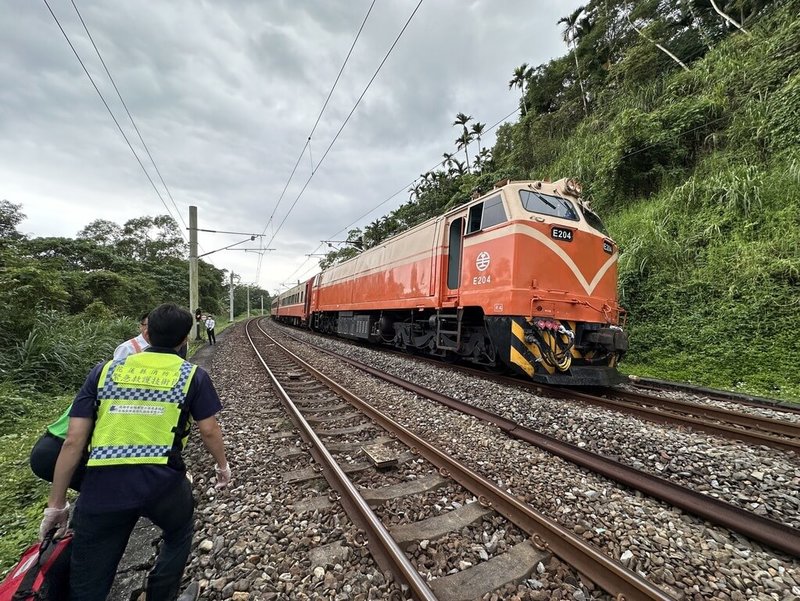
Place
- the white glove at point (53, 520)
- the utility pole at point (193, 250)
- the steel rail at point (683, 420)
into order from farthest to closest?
1. the utility pole at point (193, 250)
2. the steel rail at point (683, 420)
3. the white glove at point (53, 520)

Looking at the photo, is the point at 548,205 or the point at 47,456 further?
the point at 548,205

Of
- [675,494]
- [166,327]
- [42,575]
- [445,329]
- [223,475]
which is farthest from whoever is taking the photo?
[445,329]

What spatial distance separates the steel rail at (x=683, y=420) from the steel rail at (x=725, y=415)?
0.18 m

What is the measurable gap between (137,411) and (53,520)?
577mm

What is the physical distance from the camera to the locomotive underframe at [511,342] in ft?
19.7

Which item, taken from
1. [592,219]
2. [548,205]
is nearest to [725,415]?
[592,219]

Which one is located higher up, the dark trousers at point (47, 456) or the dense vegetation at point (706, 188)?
the dense vegetation at point (706, 188)

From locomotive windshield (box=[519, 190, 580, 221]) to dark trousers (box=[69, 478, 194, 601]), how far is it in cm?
625

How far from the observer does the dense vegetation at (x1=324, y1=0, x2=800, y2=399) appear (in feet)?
→ 25.6

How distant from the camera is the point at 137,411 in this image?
68.5 inches

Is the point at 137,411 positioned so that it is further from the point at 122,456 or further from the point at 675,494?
the point at 675,494

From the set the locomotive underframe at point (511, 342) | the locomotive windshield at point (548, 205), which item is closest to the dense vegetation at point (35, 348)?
the locomotive underframe at point (511, 342)

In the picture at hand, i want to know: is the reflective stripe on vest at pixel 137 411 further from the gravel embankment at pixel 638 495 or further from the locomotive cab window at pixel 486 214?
the locomotive cab window at pixel 486 214

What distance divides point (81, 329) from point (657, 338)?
14498 mm
